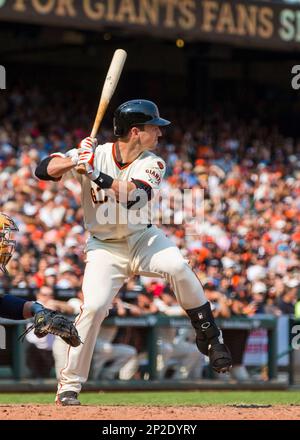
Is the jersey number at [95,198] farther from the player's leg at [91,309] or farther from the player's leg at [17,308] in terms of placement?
the player's leg at [17,308]

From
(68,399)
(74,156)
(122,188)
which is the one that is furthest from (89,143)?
(68,399)

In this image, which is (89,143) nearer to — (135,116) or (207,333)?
(135,116)

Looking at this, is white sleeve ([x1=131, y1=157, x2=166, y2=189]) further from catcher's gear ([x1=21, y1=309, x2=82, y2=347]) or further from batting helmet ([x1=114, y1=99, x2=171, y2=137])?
catcher's gear ([x1=21, y1=309, x2=82, y2=347])

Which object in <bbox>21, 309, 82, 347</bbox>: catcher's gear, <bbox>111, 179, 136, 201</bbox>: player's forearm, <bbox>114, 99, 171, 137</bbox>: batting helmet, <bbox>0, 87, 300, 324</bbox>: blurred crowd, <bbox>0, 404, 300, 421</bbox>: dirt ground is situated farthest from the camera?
<bbox>0, 87, 300, 324</bbox>: blurred crowd

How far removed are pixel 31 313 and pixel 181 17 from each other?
11.8m

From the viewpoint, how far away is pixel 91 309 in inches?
279

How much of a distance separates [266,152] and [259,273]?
5.26 metres

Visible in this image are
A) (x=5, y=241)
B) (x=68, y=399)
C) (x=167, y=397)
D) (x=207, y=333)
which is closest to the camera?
(x=5, y=241)

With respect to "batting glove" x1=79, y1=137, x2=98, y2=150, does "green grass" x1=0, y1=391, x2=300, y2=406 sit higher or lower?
lower

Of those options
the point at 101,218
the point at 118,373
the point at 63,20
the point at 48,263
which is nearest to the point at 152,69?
the point at 63,20

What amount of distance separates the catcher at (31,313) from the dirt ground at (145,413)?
18.8 inches

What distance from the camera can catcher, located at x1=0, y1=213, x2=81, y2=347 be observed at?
6.78 m

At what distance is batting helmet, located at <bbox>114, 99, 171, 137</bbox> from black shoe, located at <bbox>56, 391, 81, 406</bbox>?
1.83 meters

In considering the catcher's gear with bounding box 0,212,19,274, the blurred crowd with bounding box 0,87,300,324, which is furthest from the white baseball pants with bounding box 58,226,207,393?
the blurred crowd with bounding box 0,87,300,324
